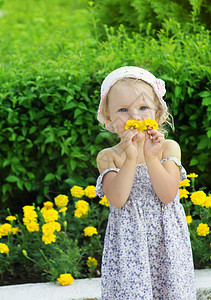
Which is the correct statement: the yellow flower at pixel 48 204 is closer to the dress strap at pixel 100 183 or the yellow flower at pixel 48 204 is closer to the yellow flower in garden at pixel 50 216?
the yellow flower in garden at pixel 50 216

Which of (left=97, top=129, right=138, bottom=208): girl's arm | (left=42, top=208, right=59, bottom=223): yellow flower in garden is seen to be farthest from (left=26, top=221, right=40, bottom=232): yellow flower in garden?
(left=97, top=129, right=138, bottom=208): girl's arm

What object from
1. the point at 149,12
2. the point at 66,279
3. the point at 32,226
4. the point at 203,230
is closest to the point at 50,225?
the point at 32,226

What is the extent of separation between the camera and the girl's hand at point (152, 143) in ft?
5.96

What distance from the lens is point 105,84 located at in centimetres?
199

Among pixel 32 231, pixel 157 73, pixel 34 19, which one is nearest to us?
pixel 32 231

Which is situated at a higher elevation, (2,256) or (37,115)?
(37,115)

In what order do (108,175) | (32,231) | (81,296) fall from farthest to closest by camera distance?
1. (32,231)
2. (81,296)
3. (108,175)

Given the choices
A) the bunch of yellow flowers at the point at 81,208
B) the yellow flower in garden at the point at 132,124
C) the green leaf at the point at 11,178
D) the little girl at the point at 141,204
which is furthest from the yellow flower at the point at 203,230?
the green leaf at the point at 11,178

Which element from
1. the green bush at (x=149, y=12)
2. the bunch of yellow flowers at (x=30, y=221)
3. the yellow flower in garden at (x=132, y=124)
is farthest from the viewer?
the green bush at (x=149, y=12)

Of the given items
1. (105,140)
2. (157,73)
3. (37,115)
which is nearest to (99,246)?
(105,140)

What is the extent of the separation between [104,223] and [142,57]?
4.36ft

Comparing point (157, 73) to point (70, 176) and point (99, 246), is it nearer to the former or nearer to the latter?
point (70, 176)

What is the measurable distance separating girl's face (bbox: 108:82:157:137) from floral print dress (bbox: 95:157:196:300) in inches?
9.1

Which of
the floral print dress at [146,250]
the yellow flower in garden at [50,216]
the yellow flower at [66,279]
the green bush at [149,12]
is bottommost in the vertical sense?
the yellow flower at [66,279]
